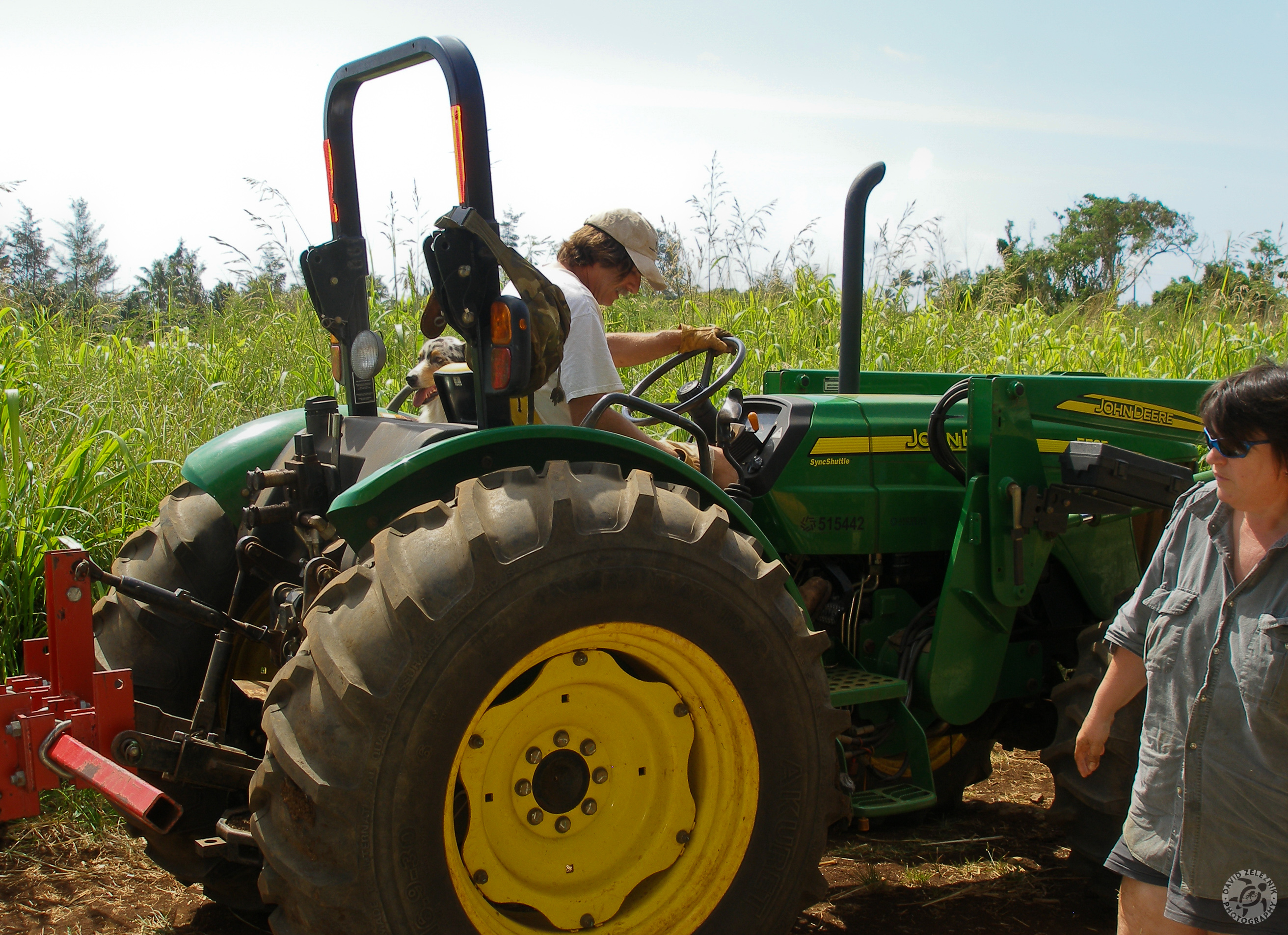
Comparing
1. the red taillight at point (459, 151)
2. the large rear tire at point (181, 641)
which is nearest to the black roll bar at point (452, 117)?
the red taillight at point (459, 151)

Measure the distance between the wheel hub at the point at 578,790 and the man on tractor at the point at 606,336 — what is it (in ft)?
2.59

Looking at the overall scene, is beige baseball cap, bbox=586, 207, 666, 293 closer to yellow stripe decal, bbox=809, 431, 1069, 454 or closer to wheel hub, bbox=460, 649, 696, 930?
yellow stripe decal, bbox=809, 431, 1069, 454

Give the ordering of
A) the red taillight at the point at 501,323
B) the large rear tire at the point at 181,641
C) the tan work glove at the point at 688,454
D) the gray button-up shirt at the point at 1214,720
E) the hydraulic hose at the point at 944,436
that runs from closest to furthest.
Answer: the gray button-up shirt at the point at 1214,720, the red taillight at the point at 501,323, the large rear tire at the point at 181,641, the hydraulic hose at the point at 944,436, the tan work glove at the point at 688,454

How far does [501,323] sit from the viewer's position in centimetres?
233

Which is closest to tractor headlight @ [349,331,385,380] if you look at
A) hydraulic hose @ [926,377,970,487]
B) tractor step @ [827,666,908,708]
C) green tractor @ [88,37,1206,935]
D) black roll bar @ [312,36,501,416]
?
green tractor @ [88,37,1206,935]

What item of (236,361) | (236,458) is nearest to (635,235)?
(236,458)

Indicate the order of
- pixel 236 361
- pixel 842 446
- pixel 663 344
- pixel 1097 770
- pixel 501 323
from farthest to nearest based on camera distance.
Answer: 1. pixel 236 361
2. pixel 663 344
3. pixel 842 446
4. pixel 1097 770
5. pixel 501 323

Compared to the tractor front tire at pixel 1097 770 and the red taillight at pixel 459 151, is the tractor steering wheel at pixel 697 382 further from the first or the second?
the tractor front tire at pixel 1097 770

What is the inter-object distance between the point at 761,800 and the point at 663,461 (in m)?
0.79

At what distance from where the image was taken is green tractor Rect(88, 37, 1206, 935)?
1959 mm

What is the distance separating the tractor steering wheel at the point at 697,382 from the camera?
11.0 feet

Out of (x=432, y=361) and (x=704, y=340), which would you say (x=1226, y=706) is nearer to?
(x=704, y=340)

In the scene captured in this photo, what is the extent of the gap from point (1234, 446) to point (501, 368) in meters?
1.46

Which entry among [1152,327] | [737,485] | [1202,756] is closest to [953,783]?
[737,485]
